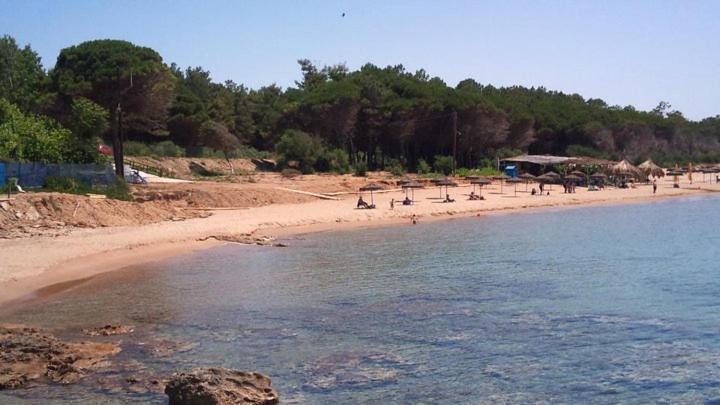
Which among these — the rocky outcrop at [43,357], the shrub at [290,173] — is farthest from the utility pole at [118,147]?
the rocky outcrop at [43,357]

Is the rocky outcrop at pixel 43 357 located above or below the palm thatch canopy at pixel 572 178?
below

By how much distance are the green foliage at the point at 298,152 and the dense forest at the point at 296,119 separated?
111 millimetres

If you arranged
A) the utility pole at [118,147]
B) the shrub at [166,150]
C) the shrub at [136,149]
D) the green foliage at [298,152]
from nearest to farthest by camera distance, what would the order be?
the utility pole at [118,147] → the shrub at [136,149] → the shrub at [166,150] → the green foliage at [298,152]

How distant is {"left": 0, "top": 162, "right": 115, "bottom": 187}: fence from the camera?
3198 cm

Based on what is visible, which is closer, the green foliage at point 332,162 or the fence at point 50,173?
the fence at point 50,173

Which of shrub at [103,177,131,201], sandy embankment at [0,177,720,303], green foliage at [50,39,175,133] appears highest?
green foliage at [50,39,175,133]

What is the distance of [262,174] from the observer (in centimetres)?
5703

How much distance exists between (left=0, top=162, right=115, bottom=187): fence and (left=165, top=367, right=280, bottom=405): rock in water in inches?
931

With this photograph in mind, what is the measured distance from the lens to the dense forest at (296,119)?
4291 cm

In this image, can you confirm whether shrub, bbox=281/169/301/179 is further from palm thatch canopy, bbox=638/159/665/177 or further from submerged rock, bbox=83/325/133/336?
submerged rock, bbox=83/325/133/336

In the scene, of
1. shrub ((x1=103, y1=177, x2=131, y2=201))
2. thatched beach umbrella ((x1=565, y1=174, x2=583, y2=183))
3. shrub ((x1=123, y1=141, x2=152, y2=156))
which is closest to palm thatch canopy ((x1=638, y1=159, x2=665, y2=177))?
thatched beach umbrella ((x1=565, y1=174, x2=583, y2=183))

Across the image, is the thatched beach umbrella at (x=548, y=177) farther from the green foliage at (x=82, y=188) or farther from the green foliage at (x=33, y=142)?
the green foliage at (x=33, y=142)

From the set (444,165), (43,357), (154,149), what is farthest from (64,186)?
(444,165)

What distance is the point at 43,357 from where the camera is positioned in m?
13.3
